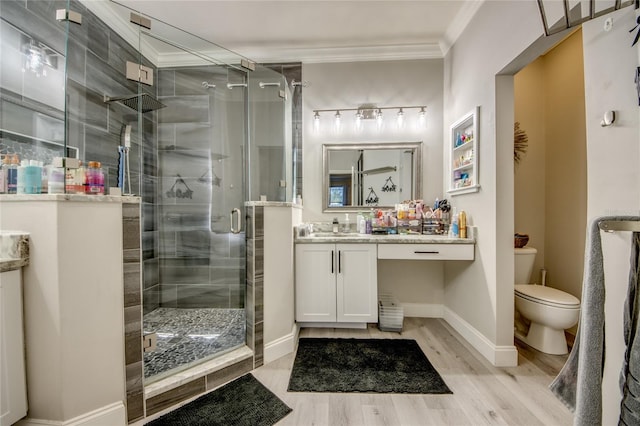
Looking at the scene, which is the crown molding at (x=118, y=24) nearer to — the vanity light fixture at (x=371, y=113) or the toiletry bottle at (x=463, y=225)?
the vanity light fixture at (x=371, y=113)

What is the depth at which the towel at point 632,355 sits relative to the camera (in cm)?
69

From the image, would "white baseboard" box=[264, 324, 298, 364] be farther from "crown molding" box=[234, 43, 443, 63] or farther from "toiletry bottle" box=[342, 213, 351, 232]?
"crown molding" box=[234, 43, 443, 63]

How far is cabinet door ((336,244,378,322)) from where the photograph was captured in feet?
6.93

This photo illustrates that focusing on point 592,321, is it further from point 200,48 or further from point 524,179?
point 200,48

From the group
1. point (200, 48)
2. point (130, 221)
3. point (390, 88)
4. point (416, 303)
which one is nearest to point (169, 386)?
point (130, 221)

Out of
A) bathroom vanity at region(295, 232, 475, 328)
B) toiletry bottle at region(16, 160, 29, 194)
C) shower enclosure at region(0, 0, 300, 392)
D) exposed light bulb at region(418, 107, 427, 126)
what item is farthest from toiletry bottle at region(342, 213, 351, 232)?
toiletry bottle at region(16, 160, 29, 194)

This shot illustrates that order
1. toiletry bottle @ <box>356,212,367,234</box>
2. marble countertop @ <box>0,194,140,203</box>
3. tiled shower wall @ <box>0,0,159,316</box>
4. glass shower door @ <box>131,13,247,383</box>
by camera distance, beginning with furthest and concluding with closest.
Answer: toiletry bottle @ <box>356,212,367,234</box>
glass shower door @ <box>131,13,247,383</box>
tiled shower wall @ <box>0,0,159,316</box>
marble countertop @ <box>0,194,140,203</box>

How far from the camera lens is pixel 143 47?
172 cm

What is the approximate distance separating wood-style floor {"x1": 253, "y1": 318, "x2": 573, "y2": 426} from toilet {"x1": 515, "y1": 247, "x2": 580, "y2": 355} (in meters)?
0.10

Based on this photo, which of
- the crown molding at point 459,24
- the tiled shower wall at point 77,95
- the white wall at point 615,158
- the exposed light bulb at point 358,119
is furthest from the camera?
the exposed light bulb at point 358,119

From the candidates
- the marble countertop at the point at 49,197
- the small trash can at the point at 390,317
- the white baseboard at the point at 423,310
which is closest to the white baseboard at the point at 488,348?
the white baseboard at the point at 423,310

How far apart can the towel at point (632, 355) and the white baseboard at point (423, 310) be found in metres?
1.82

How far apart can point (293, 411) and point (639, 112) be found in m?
2.09

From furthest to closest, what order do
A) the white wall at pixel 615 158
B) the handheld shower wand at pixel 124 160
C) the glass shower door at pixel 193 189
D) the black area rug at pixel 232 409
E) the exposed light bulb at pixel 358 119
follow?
the exposed light bulb at pixel 358 119 → the glass shower door at pixel 193 189 → the handheld shower wand at pixel 124 160 → the black area rug at pixel 232 409 → the white wall at pixel 615 158
